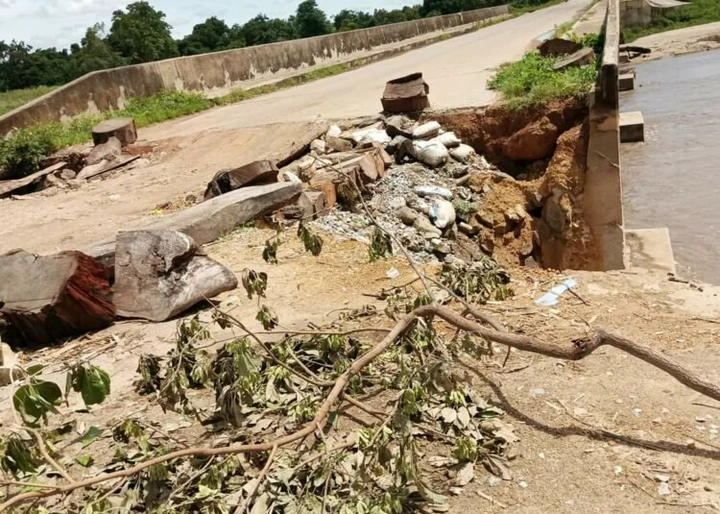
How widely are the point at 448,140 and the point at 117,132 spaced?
16.9ft

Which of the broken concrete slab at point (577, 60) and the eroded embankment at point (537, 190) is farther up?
the broken concrete slab at point (577, 60)

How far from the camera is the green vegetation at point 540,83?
8078 mm

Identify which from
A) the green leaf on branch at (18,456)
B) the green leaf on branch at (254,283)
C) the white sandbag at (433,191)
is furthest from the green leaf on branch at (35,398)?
the white sandbag at (433,191)

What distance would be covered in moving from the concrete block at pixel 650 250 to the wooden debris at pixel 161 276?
4484 millimetres

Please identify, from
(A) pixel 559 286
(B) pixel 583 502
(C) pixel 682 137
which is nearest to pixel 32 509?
(B) pixel 583 502

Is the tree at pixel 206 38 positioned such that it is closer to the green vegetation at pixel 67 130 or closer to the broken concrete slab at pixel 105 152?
the green vegetation at pixel 67 130

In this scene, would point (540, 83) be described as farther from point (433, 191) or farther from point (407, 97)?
point (433, 191)

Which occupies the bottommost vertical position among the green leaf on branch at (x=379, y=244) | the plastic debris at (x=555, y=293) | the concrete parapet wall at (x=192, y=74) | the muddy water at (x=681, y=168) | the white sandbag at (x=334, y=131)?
the muddy water at (x=681, y=168)

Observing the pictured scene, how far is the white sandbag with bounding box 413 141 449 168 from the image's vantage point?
26.3 ft

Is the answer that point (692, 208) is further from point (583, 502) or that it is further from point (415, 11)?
point (415, 11)

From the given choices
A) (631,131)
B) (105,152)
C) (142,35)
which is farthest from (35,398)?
(142,35)

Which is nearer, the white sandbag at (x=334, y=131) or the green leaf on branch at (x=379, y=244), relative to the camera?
the green leaf on branch at (x=379, y=244)

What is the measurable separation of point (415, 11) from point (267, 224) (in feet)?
168

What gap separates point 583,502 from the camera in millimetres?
2723
